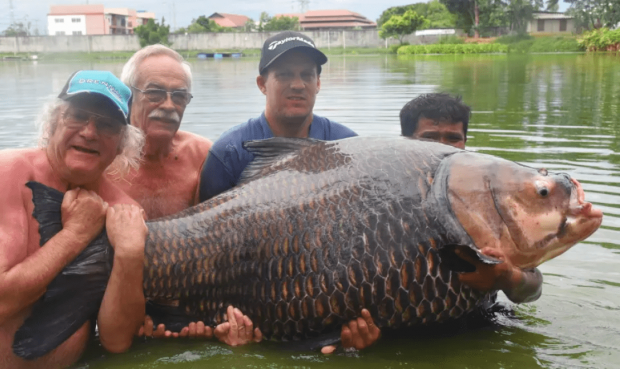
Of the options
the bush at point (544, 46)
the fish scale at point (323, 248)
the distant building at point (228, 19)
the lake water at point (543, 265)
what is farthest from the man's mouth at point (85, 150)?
the distant building at point (228, 19)

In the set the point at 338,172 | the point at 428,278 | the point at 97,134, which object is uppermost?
the point at 97,134

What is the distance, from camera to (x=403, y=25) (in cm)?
7500

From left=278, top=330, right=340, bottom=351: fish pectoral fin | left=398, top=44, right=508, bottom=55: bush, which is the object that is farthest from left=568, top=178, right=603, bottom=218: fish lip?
left=398, top=44, right=508, bottom=55: bush

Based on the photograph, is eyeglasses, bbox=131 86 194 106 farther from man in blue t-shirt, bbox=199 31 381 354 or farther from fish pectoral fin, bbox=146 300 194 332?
fish pectoral fin, bbox=146 300 194 332

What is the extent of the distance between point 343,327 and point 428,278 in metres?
0.53

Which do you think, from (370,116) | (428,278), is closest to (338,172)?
(428,278)

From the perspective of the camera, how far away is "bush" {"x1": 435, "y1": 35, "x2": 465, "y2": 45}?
209ft

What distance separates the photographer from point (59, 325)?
339 cm

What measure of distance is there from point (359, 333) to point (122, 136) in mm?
1707

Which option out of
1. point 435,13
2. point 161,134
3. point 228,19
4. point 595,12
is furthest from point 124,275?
point 228,19

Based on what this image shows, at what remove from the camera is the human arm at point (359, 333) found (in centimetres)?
339

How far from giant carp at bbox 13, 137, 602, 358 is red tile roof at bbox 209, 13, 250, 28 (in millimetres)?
133924

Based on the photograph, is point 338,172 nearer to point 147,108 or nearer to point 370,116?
point 147,108

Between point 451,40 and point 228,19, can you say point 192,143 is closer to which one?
point 451,40
